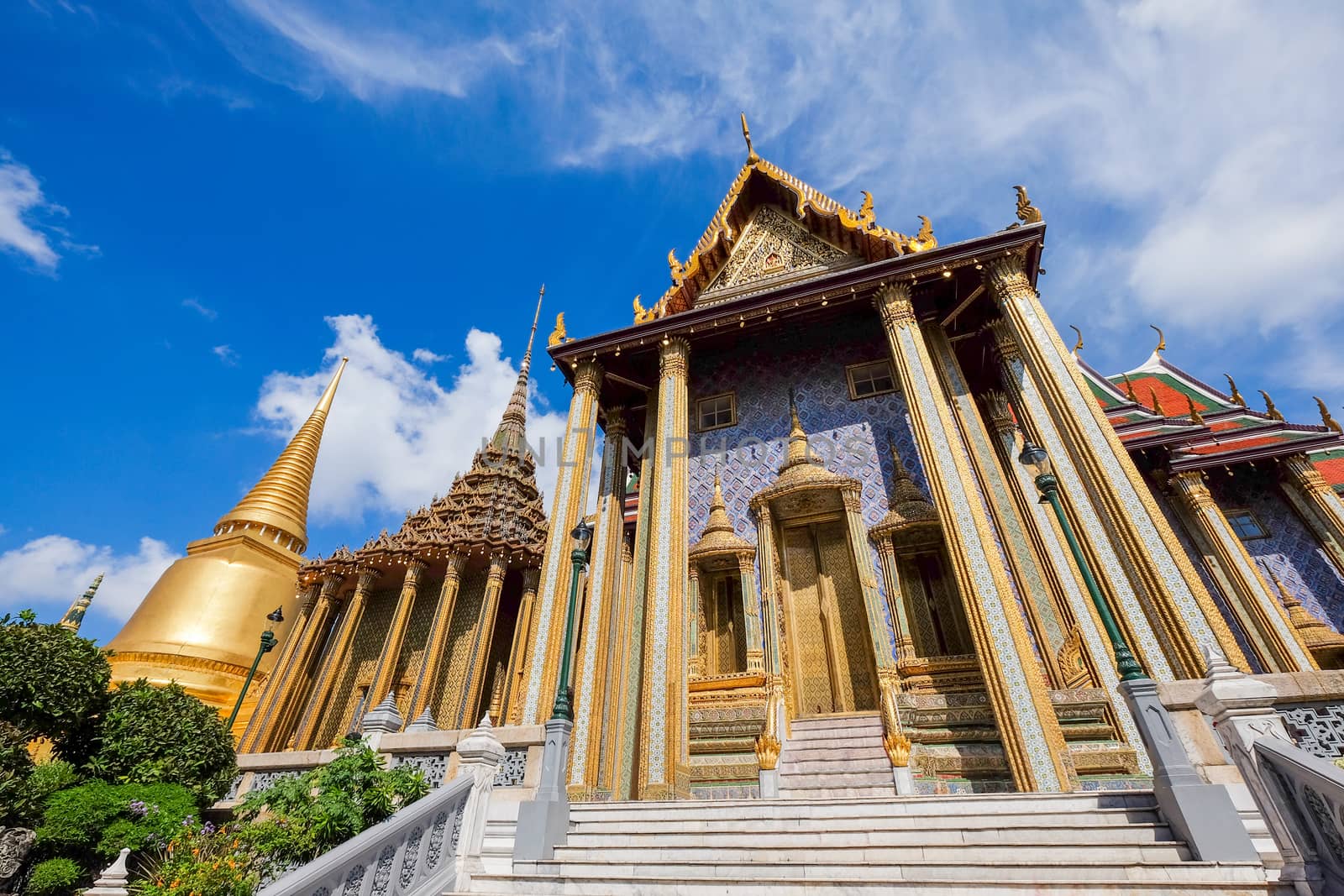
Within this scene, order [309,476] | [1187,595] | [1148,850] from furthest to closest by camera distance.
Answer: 1. [309,476]
2. [1187,595]
3. [1148,850]

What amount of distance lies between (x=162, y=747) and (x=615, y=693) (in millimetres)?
5881

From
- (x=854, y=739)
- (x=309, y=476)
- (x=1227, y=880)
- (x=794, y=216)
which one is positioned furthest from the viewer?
(x=309, y=476)

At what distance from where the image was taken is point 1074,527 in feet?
26.5

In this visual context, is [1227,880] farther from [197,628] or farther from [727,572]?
[197,628]

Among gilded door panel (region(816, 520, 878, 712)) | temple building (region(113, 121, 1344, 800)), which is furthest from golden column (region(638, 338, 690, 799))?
gilded door panel (region(816, 520, 878, 712))

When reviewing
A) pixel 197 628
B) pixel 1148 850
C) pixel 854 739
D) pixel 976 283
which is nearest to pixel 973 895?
pixel 1148 850

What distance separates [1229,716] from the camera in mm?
4684

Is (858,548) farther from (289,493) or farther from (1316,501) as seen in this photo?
(289,493)

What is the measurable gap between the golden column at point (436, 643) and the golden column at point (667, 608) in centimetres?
839

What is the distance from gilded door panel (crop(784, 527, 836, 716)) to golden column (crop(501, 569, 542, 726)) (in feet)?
22.9

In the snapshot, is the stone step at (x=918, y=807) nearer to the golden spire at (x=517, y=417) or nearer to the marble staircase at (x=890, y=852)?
the marble staircase at (x=890, y=852)

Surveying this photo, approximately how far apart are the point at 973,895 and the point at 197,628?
24487 mm

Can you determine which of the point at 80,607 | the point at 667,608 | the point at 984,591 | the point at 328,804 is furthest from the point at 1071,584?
the point at 80,607

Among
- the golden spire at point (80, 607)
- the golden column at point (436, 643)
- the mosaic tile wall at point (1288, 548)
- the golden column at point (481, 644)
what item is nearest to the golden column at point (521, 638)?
the golden column at point (481, 644)
